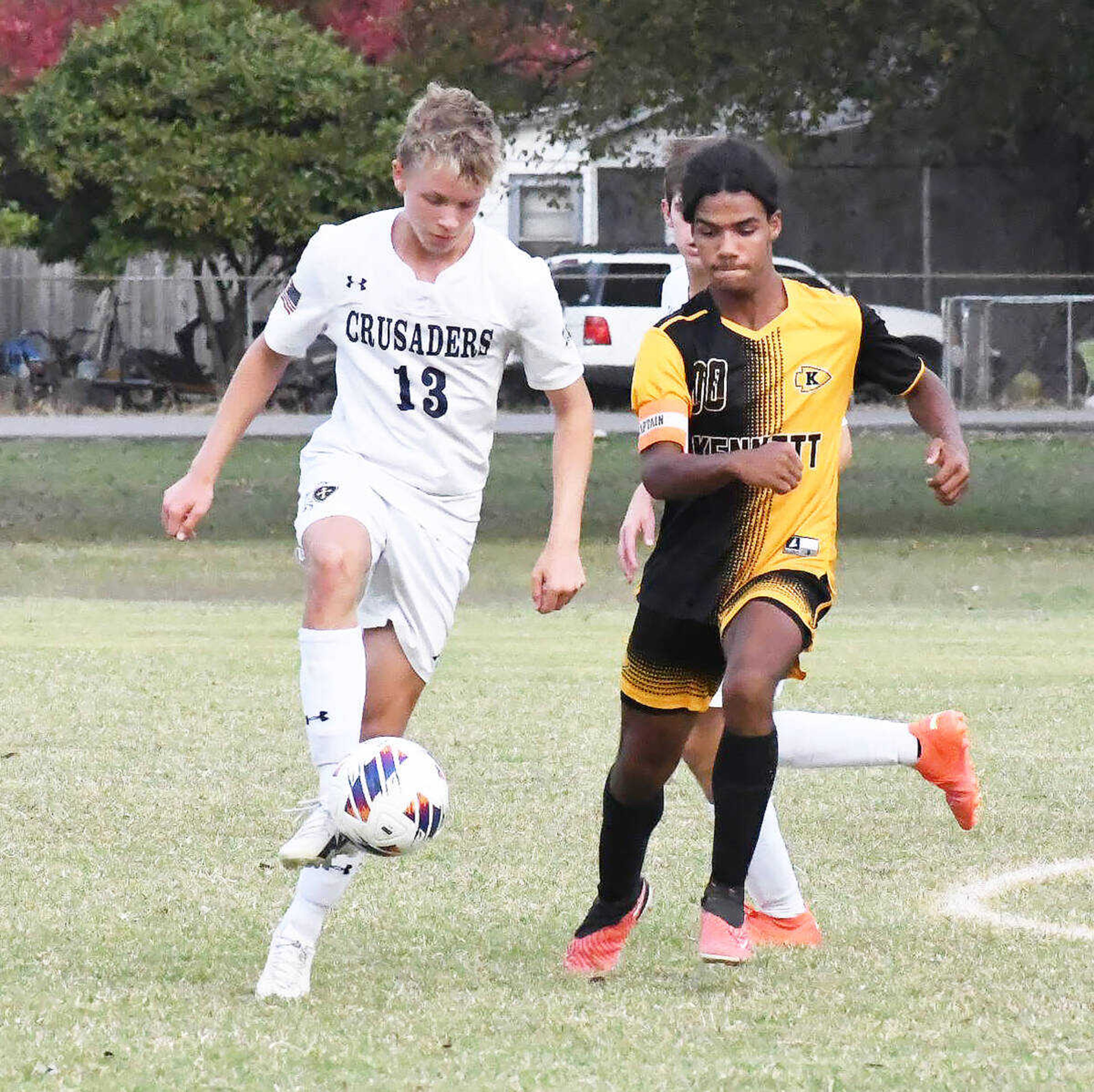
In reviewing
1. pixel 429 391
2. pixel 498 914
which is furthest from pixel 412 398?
pixel 498 914

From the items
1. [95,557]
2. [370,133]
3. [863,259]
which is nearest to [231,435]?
[95,557]

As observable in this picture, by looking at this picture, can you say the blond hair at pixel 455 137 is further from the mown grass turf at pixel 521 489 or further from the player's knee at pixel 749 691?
the mown grass turf at pixel 521 489

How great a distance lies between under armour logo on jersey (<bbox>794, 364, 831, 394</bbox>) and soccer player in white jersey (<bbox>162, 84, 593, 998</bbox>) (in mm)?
594

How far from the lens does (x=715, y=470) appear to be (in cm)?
505

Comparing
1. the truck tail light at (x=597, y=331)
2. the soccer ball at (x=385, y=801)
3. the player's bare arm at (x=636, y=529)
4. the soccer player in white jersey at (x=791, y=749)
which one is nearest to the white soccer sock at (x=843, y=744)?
the soccer player in white jersey at (x=791, y=749)

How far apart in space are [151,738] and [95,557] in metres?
10.0

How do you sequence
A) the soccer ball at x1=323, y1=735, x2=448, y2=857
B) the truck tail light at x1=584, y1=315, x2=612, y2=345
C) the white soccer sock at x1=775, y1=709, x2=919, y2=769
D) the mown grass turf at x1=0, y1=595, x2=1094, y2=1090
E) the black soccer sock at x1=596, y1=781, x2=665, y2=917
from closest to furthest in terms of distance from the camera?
the mown grass turf at x1=0, y1=595, x2=1094, y2=1090, the soccer ball at x1=323, y1=735, x2=448, y2=857, the black soccer sock at x1=596, y1=781, x2=665, y2=917, the white soccer sock at x1=775, y1=709, x2=919, y2=769, the truck tail light at x1=584, y1=315, x2=612, y2=345

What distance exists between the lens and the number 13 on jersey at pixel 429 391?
17.8 ft

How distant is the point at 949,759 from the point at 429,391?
173 cm

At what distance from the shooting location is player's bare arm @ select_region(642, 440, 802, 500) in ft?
16.4

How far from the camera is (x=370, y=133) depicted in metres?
27.0

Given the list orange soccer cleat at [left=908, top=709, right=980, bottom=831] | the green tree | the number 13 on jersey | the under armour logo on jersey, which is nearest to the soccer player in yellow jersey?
the under armour logo on jersey

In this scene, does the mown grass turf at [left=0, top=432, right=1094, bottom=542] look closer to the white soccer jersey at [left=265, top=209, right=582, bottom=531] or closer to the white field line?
the white field line

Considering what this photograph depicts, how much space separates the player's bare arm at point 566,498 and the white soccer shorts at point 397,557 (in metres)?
0.23
